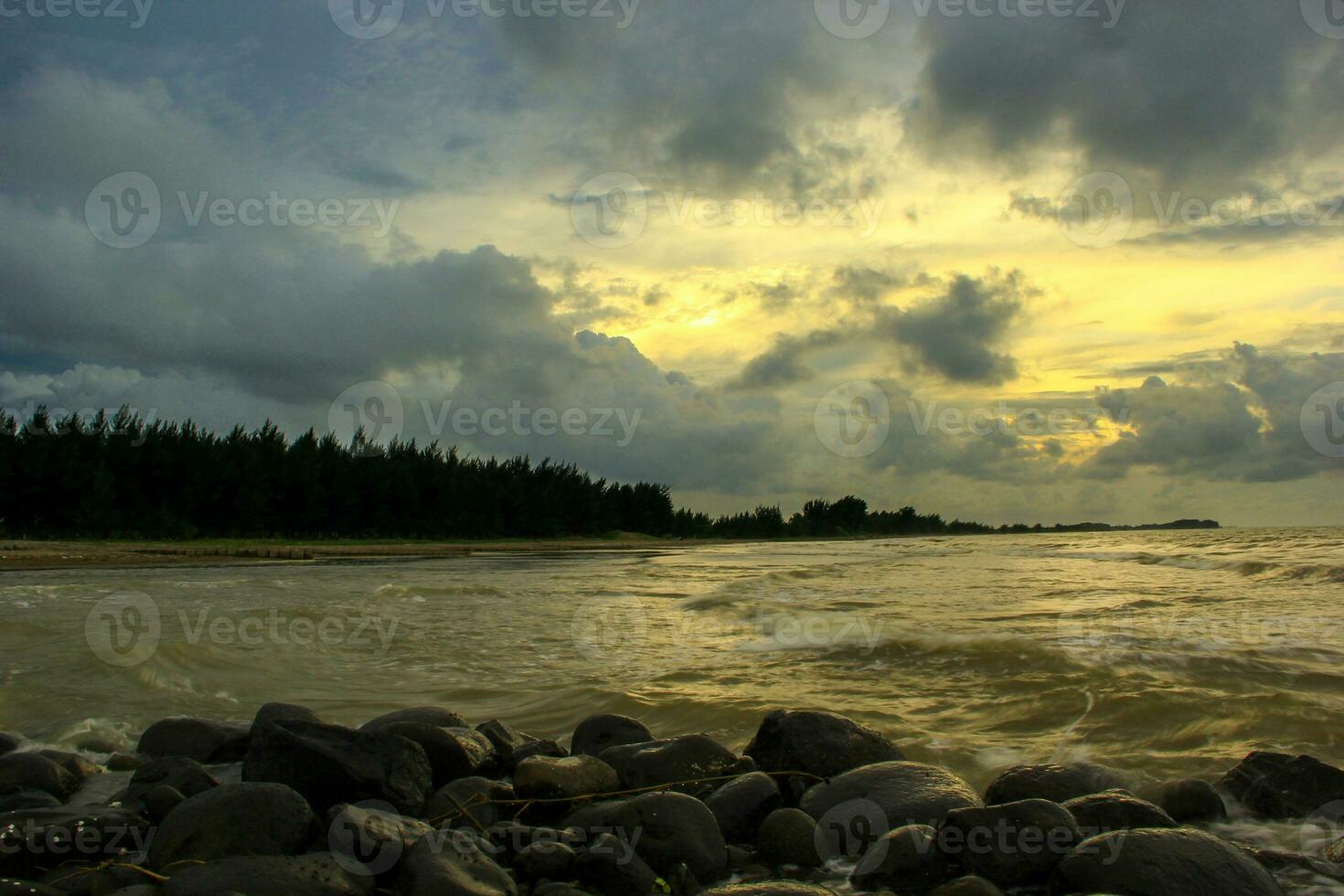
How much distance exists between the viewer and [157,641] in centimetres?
866

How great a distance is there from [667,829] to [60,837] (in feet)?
7.87

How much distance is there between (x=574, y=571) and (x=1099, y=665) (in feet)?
57.3

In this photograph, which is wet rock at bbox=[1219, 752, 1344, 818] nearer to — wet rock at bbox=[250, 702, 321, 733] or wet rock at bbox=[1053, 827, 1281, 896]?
wet rock at bbox=[1053, 827, 1281, 896]

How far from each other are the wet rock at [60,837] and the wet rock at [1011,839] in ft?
10.7

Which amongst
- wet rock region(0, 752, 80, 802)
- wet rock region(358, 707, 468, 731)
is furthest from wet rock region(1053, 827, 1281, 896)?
wet rock region(0, 752, 80, 802)

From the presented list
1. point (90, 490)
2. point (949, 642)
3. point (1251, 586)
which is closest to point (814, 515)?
point (90, 490)

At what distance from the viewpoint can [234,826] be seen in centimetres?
342

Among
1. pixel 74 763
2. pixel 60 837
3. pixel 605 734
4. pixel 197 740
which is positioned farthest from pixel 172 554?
pixel 60 837

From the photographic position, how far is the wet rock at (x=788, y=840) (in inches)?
141

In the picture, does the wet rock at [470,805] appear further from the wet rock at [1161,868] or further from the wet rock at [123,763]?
the wet rock at [1161,868]

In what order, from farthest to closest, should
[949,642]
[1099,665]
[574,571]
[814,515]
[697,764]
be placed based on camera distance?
[814,515] → [574,571] → [949,642] → [1099,665] → [697,764]

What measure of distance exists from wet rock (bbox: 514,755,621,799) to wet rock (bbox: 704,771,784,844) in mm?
565

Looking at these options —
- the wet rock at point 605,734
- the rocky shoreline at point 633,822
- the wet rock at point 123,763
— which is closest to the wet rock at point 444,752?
the rocky shoreline at point 633,822

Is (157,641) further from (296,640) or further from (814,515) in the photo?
(814,515)
